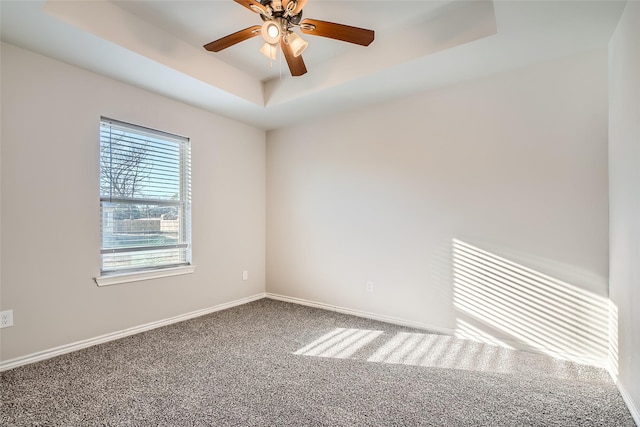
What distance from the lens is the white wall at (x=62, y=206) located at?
2.37 meters

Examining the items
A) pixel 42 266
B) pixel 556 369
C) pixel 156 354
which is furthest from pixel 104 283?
pixel 556 369

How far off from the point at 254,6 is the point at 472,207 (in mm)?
2325

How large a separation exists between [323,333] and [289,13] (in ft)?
8.50

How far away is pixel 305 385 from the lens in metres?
2.12

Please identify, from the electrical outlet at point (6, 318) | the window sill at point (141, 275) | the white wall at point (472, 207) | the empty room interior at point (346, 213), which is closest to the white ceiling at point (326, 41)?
the empty room interior at point (346, 213)

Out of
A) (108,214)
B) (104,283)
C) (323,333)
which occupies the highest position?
(108,214)

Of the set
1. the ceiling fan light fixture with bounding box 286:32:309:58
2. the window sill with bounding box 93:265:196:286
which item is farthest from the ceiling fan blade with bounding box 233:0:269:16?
the window sill with bounding box 93:265:196:286

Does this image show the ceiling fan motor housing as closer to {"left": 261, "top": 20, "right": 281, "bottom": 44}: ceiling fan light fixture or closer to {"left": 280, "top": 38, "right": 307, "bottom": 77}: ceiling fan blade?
{"left": 261, "top": 20, "right": 281, "bottom": 44}: ceiling fan light fixture

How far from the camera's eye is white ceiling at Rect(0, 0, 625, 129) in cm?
211

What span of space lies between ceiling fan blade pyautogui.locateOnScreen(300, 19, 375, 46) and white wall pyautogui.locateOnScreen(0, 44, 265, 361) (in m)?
1.99

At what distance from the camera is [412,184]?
3.26m

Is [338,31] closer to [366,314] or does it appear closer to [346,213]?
[346,213]

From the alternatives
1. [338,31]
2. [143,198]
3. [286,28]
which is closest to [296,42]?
[286,28]

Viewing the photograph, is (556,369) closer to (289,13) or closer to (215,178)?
(289,13)
